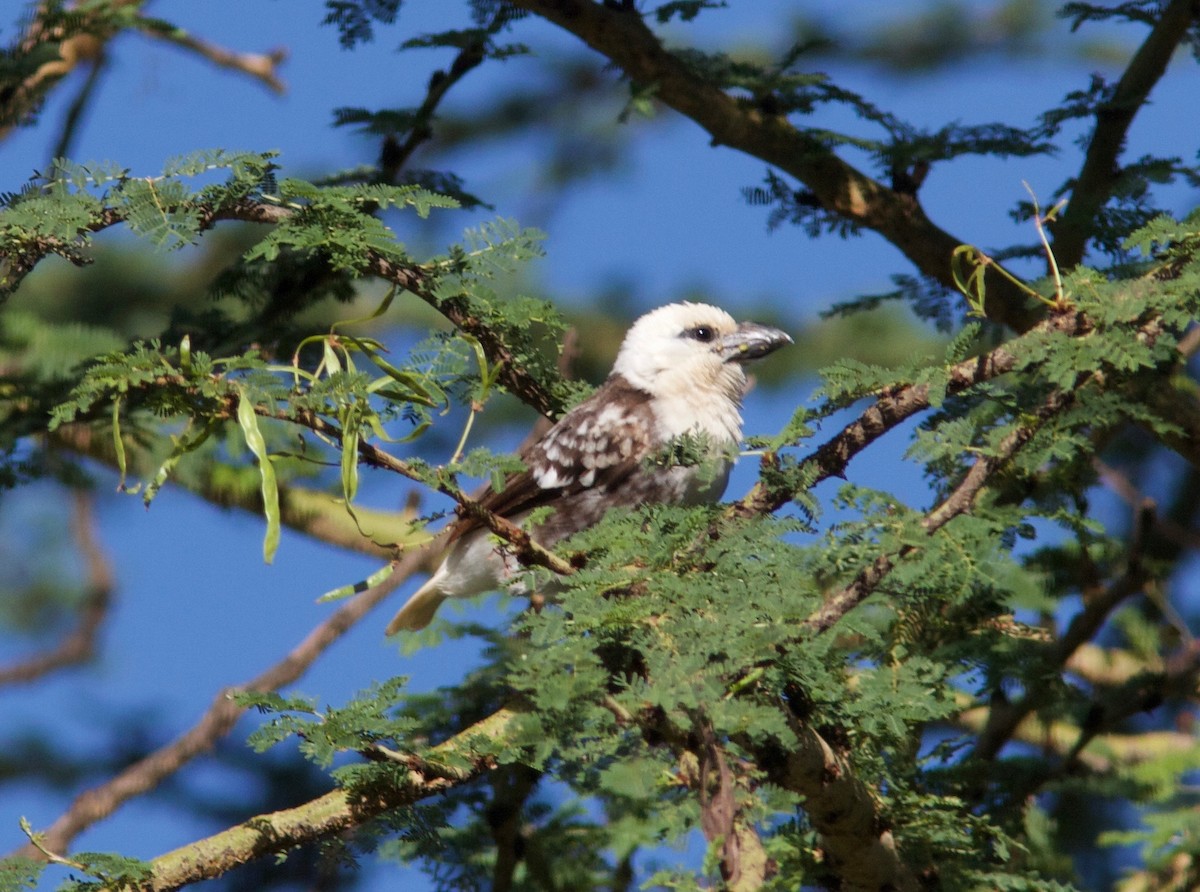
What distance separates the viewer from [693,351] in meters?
4.43

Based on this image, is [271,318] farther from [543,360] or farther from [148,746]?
[148,746]

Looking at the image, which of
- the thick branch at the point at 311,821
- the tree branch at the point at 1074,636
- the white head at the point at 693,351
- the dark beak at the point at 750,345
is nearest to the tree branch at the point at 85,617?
the white head at the point at 693,351

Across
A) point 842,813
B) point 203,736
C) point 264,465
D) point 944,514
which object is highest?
point 203,736

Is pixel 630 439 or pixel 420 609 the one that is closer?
pixel 630 439

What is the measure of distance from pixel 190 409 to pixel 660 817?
1133mm

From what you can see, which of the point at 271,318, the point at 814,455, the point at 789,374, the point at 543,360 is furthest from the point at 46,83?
the point at 789,374

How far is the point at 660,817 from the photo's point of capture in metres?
2.26

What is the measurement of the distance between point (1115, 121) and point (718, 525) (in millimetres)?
2246

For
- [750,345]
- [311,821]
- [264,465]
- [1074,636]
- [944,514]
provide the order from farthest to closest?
[750,345], [1074,636], [311,821], [944,514], [264,465]

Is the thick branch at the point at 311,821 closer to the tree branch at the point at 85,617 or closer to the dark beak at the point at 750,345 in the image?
the dark beak at the point at 750,345

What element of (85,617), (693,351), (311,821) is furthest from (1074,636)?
(85,617)

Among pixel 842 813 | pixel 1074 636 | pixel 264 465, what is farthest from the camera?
pixel 1074 636

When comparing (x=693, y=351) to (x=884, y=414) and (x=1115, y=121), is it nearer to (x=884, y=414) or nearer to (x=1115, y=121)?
→ (x=1115, y=121)

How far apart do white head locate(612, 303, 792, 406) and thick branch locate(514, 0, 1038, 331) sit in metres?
0.50
